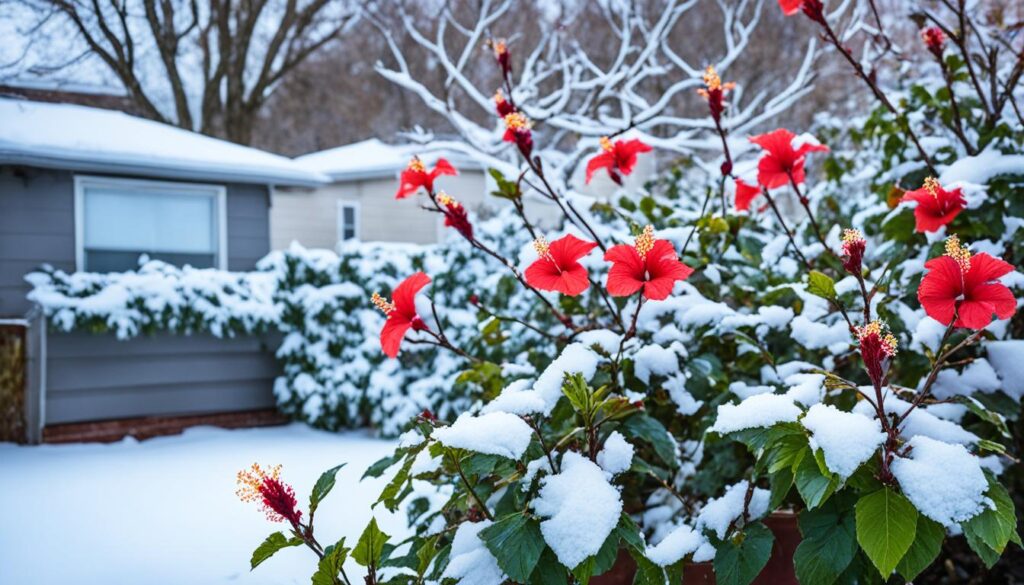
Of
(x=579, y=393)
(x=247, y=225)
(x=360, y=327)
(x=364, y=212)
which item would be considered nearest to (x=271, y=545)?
(x=579, y=393)

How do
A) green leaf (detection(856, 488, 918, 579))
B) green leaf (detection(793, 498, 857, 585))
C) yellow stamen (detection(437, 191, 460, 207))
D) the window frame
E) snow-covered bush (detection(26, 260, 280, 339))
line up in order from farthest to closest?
the window frame
snow-covered bush (detection(26, 260, 280, 339))
yellow stamen (detection(437, 191, 460, 207))
green leaf (detection(793, 498, 857, 585))
green leaf (detection(856, 488, 918, 579))

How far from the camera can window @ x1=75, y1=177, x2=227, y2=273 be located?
4.73 m

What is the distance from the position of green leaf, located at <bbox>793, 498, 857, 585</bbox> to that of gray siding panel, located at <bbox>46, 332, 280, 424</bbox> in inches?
173

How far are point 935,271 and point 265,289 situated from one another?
4.45 metres

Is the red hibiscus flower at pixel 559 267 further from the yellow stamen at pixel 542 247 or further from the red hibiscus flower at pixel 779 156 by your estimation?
the red hibiscus flower at pixel 779 156

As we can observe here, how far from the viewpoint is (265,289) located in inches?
192

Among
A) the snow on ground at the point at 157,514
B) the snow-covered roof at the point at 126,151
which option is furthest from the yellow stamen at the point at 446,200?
the snow-covered roof at the point at 126,151

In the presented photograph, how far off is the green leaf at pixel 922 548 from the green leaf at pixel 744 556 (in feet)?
0.62

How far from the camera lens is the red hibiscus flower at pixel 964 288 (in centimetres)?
91

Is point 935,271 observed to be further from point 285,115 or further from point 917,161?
point 285,115

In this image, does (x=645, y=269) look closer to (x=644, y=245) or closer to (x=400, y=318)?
(x=644, y=245)

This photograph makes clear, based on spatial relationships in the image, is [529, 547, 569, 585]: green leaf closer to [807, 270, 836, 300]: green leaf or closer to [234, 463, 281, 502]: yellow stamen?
[234, 463, 281, 502]: yellow stamen

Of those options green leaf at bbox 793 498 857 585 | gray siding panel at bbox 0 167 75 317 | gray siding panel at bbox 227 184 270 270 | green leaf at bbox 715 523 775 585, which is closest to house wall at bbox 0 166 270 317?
gray siding panel at bbox 0 167 75 317

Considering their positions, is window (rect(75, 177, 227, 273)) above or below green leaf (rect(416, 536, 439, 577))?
above
